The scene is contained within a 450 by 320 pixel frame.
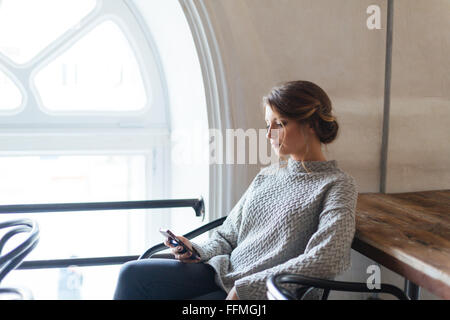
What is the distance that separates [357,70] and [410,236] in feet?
3.14

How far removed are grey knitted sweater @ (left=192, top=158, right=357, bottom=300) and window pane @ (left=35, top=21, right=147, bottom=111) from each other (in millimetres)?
1512

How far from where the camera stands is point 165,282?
158cm

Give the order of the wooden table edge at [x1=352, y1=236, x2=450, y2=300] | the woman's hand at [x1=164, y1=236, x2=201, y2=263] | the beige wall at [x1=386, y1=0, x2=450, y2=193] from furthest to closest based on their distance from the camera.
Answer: the beige wall at [x1=386, y1=0, x2=450, y2=193], the woman's hand at [x1=164, y1=236, x2=201, y2=263], the wooden table edge at [x1=352, y1=236, x2=450, y2=300]

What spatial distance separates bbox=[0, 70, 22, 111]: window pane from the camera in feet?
9.46

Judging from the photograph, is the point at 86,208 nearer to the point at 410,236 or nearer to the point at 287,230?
the point at 287,230

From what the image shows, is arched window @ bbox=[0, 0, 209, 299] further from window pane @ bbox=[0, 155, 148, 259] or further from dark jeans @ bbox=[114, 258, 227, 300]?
dark jeans @ bbox=[114, 258, 227, 300]

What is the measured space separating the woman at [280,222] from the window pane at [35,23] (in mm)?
1749

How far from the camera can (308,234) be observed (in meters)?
1.51

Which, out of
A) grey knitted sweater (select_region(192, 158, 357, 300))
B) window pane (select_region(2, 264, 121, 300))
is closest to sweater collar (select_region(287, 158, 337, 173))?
grey knitted sweater (select_region(192, 158, 357, 300))

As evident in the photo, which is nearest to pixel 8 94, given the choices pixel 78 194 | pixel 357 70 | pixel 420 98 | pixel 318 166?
pixel 78 194

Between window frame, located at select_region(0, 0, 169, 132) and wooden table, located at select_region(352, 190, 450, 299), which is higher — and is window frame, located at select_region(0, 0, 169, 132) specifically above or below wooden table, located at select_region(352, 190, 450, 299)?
above

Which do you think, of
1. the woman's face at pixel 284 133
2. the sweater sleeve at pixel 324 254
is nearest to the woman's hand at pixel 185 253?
the sweater sleeve at pixel 324 254

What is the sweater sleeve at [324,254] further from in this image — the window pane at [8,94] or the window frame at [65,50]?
the window pane at [8,94]

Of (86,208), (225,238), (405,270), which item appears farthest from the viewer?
(86,208)
